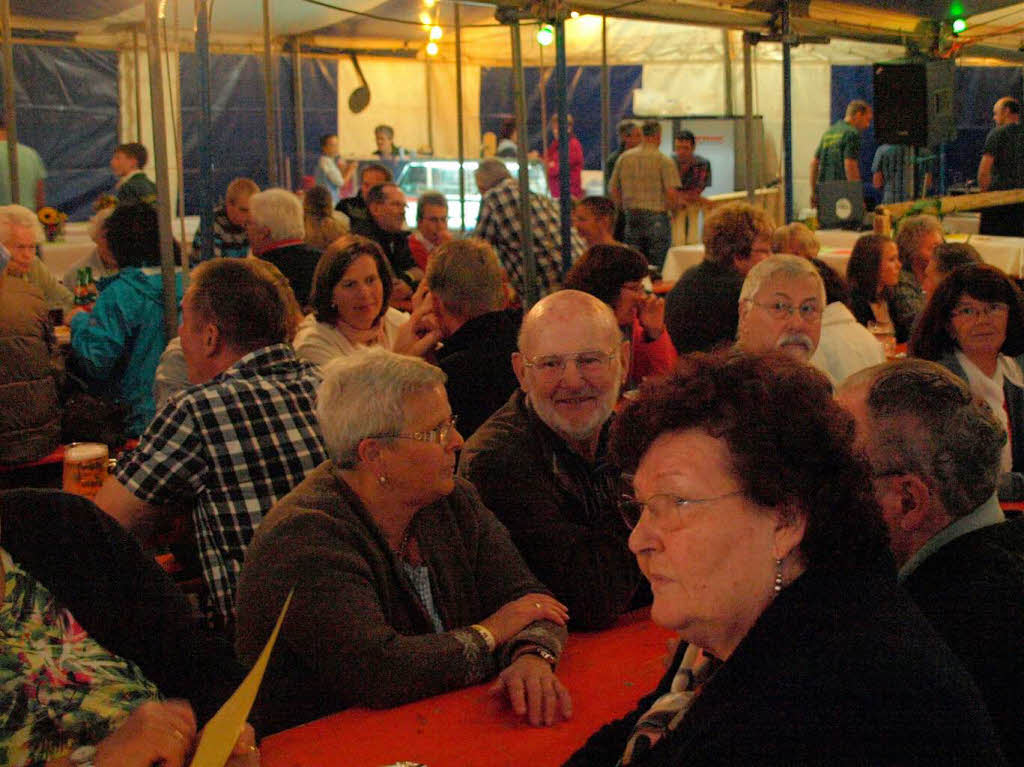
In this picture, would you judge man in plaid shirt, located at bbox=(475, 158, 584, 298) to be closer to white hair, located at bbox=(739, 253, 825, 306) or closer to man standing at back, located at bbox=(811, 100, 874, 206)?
white hair, located at bbox=(739, 253, 825, 306)

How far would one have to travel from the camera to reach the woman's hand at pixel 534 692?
205 centimetres

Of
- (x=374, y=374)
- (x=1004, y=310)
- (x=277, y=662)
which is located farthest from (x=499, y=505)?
(x=1004, y=310)

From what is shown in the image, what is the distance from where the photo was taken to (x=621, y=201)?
10.8 metres

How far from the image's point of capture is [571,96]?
16.5 metres

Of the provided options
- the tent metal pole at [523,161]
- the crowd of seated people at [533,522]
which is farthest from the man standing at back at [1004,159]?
the crowd of seated people at [533,522]

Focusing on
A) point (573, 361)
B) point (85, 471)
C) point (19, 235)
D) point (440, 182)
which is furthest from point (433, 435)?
point (440, 182)

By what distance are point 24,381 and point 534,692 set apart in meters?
2.74

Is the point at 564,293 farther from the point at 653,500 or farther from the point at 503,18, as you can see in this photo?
the point at 503,18

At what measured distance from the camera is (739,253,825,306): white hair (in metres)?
3.96

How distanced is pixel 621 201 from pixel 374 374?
28.4ft

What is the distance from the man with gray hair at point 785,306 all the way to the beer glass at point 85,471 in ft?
6.67

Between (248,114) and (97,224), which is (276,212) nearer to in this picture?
(97,224)

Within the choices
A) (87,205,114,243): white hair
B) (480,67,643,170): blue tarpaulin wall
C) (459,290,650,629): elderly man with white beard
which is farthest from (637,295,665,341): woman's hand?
(480,67,643,170): blue tarpaulin wall

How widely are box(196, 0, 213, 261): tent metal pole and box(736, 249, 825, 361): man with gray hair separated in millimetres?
2187
